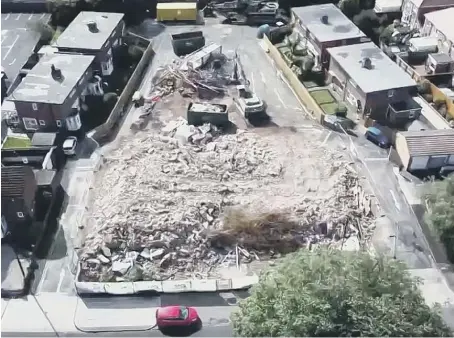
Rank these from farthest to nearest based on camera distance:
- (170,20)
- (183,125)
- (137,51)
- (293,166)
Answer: (170,20)
(137,51)
(183,125)
(293,166)

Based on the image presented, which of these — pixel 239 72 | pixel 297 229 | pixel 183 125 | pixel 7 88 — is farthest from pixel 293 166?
pixel 7 88

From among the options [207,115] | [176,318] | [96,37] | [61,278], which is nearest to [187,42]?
[96,37]

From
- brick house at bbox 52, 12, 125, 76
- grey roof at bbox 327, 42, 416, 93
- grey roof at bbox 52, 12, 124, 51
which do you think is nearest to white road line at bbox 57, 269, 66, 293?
brick house at bbox 52, 12, 125, 76

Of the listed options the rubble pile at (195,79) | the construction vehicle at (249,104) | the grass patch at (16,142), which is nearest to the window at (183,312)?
the construction vehicle at (249,104)

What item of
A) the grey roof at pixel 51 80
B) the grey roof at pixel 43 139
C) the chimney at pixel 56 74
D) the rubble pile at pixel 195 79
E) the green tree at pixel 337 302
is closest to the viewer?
the green tree at pixel 337 302

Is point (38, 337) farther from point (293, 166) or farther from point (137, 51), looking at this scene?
point (137, 51)

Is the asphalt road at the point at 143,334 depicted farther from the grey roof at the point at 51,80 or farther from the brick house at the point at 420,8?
the brick house at the point at 420,8
